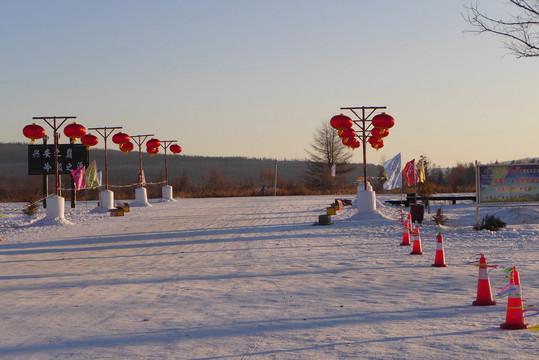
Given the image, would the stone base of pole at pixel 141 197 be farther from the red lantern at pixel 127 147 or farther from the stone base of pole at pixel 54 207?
the stone base of pole at pixel 54 207

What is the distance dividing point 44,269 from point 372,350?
9142mm

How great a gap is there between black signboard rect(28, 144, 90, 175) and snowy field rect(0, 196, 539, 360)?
19290 mm

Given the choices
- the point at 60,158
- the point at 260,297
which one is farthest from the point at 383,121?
the point at 60,158

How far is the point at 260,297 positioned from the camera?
963cm

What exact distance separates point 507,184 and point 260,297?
543 inches

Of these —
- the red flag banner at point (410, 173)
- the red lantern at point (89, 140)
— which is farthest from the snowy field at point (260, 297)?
the red flag banner at point (410, 173)

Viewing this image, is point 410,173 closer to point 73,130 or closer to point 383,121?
point 383,121

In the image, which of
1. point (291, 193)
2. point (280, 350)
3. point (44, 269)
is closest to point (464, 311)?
point (280, 350)

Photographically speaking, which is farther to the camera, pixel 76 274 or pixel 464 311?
pixel 76 274

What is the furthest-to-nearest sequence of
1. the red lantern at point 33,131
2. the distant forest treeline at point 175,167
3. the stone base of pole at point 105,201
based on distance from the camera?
the distant forest treeline at point 175,167 → the stone base of pole at point 105,201 → the red lantern at point 33,131

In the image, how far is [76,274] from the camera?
12.6m

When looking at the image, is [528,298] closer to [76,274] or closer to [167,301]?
[167,301]

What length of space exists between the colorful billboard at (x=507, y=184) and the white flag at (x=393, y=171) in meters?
10.0

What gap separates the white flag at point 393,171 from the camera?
1220 inches
